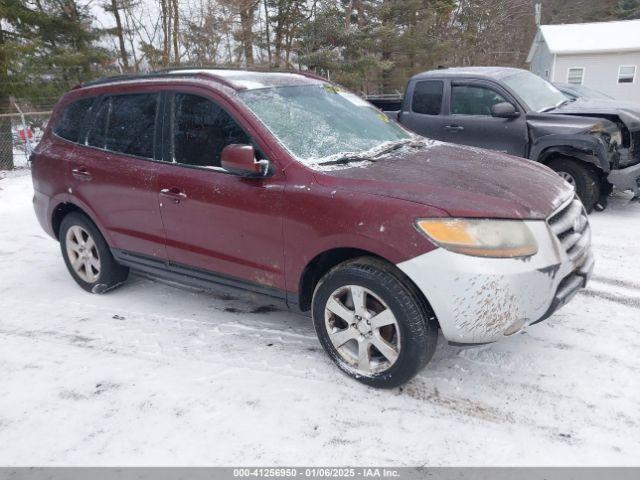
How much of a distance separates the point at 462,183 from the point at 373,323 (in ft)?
3.12

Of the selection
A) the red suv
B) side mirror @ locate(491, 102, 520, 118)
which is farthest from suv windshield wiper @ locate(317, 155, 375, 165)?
side mirror @ locate(491, 102, 520, 118)

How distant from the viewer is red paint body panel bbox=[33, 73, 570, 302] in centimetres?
270

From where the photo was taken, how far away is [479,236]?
8.39 feet

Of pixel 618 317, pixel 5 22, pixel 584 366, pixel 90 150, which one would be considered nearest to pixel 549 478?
pixel 584 366

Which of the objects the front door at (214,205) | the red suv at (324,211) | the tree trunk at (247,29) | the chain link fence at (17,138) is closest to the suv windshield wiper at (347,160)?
the red suv at (324,211)

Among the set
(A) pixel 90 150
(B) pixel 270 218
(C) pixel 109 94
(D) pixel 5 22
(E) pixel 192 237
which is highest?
(D) pixel 5 22

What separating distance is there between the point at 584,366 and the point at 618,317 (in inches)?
33.3

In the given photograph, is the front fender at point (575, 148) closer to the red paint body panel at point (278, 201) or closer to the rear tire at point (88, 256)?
the red paint body panel at point (278, 201)

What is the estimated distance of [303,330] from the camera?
375 centimetres

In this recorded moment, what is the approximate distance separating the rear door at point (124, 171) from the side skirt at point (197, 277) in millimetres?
74

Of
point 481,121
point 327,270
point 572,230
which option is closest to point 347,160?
point 327,270

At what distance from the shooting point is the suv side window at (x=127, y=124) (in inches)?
150

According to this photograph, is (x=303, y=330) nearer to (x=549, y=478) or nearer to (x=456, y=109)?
(x=549, y=478)

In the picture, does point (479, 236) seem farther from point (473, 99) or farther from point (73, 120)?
point (473, 99)
